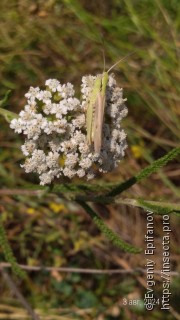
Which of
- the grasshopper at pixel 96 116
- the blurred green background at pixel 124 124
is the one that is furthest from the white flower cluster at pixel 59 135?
the blurred green background at pixel 124 124

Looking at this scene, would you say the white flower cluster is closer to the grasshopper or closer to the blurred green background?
the grasshopper

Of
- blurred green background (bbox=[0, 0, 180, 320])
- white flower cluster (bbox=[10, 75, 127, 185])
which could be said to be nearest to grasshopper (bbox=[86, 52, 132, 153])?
white flower cluster (bbox=[10, 75, 127, 185])

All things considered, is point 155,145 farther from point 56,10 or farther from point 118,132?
point 118,132

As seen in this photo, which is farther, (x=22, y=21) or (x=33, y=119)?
(x=22, y=21)

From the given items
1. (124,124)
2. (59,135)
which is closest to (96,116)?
(59,135)

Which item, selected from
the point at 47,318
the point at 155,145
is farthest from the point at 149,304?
the point at 155,145

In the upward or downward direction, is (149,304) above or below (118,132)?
below
